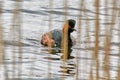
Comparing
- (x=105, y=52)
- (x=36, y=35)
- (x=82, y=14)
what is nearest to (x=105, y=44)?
(x=105, y=52)

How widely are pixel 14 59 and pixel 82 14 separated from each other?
487 millimetres

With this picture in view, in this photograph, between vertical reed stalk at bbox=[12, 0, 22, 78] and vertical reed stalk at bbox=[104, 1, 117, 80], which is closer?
vertical reed stalk at bbox=[12, 0, 22, 78]

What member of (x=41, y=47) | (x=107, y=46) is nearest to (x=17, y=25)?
(x=107, y=46)

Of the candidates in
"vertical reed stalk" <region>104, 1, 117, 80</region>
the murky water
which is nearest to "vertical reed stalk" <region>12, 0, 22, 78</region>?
the murky water

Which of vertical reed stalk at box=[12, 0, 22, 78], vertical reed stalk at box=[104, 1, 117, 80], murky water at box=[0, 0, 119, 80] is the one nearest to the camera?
vertical reed stalk at box=[12, 0, 22, 78]

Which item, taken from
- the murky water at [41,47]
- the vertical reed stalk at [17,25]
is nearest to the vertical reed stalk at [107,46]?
the murky water at [41,47]

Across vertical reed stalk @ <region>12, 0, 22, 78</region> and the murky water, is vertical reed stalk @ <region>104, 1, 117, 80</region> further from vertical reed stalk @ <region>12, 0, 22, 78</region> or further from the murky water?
vertical reed stalk @ <region>12, 0, 22, 78</region>

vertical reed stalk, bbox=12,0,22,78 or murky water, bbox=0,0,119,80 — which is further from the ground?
vertical reed stalk, bbox=12,0,22,78

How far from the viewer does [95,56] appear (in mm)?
2814

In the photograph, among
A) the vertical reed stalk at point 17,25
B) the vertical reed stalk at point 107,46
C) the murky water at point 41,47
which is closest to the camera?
the vertical reed stalk at point 17,25

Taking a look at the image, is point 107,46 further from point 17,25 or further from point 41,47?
point 41,47

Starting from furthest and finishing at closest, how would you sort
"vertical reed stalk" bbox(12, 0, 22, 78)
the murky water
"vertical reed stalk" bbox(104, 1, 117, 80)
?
the murky water
"vertical reed stalk" bbox(104, 1, 117, 80)
"vertical reed stalk" bbox(12, 0, 22, 78)

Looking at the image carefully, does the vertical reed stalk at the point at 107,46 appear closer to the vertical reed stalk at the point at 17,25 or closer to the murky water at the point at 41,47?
the murky water at the point at 41,47

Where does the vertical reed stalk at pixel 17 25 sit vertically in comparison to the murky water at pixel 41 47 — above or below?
above
